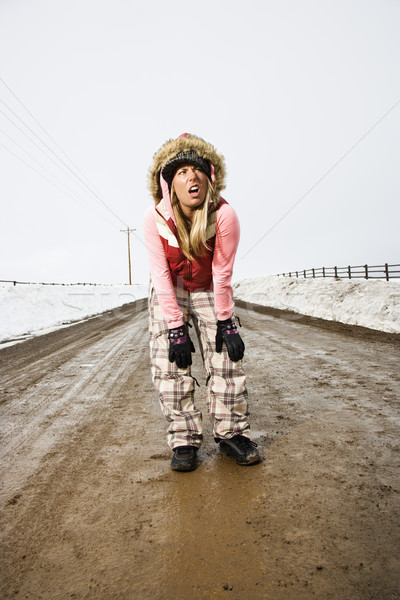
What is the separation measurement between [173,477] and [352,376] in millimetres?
2556

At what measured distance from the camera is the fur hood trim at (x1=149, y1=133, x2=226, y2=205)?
6.97 ft

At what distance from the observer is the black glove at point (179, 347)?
2.10 metres

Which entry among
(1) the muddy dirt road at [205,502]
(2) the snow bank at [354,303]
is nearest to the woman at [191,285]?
(1) the muddy dirt road at [205,502]

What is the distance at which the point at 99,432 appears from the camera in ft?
8.81

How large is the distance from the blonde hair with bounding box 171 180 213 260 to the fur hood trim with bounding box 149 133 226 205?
0.07 metres

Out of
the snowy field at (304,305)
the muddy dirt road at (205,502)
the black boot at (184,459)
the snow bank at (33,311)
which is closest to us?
the muddy dirt road at (205,502)

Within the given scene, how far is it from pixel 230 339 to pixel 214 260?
48cm

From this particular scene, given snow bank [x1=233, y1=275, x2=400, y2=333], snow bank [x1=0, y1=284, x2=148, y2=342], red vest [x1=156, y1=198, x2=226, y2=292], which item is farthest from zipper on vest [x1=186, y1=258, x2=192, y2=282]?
snow bank [x1=0, y1=284, x2=148, y2=342]

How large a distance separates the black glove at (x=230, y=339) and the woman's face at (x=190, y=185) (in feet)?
2.41

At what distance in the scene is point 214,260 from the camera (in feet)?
7.10

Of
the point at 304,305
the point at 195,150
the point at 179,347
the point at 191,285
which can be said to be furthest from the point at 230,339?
the point at 304,305

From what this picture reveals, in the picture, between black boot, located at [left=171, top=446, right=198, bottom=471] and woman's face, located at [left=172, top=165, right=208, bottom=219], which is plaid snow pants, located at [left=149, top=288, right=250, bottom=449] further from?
woman's face, located at [left=172, top=165, right=208, bottom=219]

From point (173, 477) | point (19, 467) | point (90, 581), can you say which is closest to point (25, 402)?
point (19, 467)

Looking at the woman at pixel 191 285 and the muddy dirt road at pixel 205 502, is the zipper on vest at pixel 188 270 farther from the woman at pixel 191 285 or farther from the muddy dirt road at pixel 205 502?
the muddy dirt road at pixel 205 502
